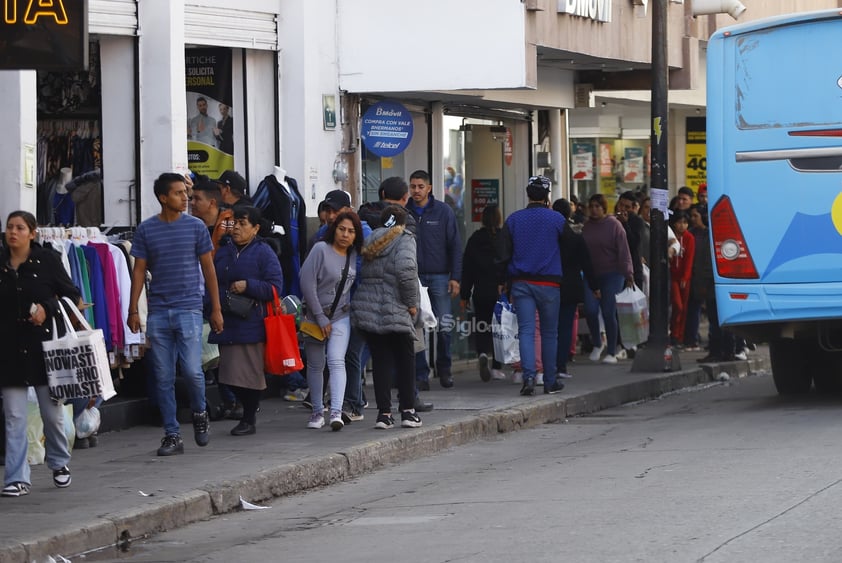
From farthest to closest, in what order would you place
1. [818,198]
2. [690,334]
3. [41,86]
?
1. [690,334]
2. [41,86]
3. [818,198]

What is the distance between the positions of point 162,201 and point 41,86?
3.62 meters

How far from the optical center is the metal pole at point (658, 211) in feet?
56.9

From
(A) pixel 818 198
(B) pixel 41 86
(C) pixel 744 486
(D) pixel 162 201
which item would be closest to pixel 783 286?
(A) pixel 818 198

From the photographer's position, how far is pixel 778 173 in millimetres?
13242

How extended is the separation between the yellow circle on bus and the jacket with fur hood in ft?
11.2

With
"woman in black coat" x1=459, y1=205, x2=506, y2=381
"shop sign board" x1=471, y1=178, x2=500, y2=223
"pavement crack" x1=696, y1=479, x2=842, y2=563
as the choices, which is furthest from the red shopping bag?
"shop sign board" x1=471, y1=178, x2=500, y2=223

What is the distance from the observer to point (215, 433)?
12.6m

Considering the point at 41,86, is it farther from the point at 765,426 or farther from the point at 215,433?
the point at 765,426

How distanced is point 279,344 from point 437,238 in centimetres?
363

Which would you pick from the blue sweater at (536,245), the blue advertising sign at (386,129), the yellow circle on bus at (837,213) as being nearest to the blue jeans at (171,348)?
the blue sweater at (536,245)

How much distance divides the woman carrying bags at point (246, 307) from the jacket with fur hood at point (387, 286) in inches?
26.2

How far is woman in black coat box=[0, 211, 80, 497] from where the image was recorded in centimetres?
962

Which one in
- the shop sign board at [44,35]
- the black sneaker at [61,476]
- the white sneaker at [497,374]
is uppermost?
A: the shop sign board at [44,35]

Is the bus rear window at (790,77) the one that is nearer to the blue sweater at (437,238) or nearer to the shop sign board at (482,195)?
the blue sweater at (437,238)
